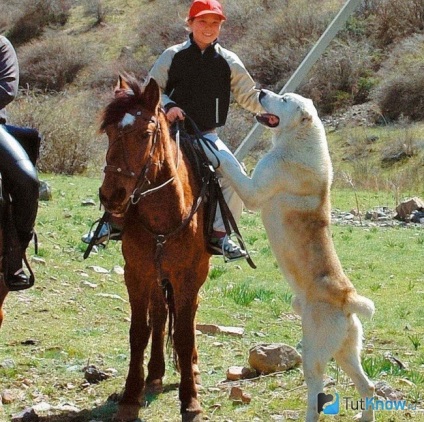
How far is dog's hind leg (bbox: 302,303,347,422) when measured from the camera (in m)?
5.61

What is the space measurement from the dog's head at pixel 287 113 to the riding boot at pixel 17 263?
6.17 feet

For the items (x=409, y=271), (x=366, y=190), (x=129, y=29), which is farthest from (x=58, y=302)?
(x=129, y=29)

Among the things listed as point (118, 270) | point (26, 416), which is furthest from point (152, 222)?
point (118, 270)

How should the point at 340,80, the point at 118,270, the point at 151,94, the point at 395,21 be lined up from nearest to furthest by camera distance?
the point at 151,94 → the point at 118,270 → the point at 340,80 → the point at 395,21

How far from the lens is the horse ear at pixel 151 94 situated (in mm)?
5832

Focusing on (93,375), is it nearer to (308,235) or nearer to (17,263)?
(17,263)

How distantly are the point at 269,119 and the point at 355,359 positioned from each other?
5.52ft

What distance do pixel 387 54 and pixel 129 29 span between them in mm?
15240

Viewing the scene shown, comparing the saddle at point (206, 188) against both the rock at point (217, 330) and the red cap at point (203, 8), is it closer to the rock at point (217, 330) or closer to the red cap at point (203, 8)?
the red cap at point (203, 8)

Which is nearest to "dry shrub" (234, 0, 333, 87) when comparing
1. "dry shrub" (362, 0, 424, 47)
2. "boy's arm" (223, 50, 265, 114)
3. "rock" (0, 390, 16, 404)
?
"dry shrub" (362, 0, 424, 47)

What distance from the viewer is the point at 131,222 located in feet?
20.1

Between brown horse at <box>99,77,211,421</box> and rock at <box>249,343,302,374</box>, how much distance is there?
2.56 feet

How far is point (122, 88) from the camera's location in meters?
6.03

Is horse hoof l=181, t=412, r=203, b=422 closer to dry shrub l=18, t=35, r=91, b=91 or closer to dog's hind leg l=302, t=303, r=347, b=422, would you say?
dog's hind leg l=302, t=303, r=347, b=422
